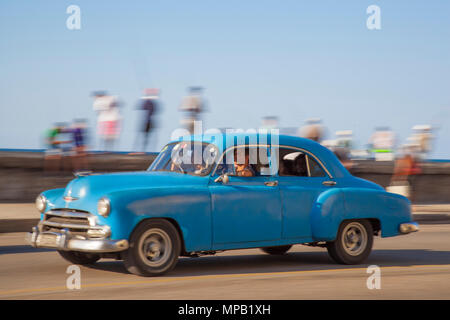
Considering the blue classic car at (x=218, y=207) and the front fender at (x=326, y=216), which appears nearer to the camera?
the blue classic car at (x=218, y=207)

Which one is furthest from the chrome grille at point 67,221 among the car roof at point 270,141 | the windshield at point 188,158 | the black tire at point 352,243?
the black tire at point 352,243

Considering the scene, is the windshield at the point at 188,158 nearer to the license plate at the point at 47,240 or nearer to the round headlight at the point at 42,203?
the round headlight at the point at 42,203

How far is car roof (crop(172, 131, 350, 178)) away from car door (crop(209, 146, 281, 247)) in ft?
0.34

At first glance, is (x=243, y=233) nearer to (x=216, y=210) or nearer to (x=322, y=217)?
(x=216, y=210)

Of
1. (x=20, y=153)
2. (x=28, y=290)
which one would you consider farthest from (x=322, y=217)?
(x=20, y=153)

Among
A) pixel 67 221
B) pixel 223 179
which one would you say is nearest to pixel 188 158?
pixel 223 179

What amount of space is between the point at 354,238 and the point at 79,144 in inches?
307

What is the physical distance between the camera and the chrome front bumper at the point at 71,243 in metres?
7.42

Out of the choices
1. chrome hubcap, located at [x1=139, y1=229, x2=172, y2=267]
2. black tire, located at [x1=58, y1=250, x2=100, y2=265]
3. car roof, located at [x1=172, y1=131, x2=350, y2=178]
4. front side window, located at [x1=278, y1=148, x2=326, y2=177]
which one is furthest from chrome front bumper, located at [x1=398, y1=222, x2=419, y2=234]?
black tire, located at [x1=58, y1=250, x2=100, y2=265]

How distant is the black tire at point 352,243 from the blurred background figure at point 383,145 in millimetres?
11859

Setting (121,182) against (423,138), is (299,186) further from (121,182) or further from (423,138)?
(423,138)

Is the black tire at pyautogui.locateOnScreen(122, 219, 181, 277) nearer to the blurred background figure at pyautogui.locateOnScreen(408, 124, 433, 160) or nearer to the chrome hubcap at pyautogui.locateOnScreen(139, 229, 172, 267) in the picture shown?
the chrome hubcap at pyautogui.locateOnScreen(139, 229, 172, 267)

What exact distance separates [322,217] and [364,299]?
86.7 inches

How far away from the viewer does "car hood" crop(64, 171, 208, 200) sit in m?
7.73
